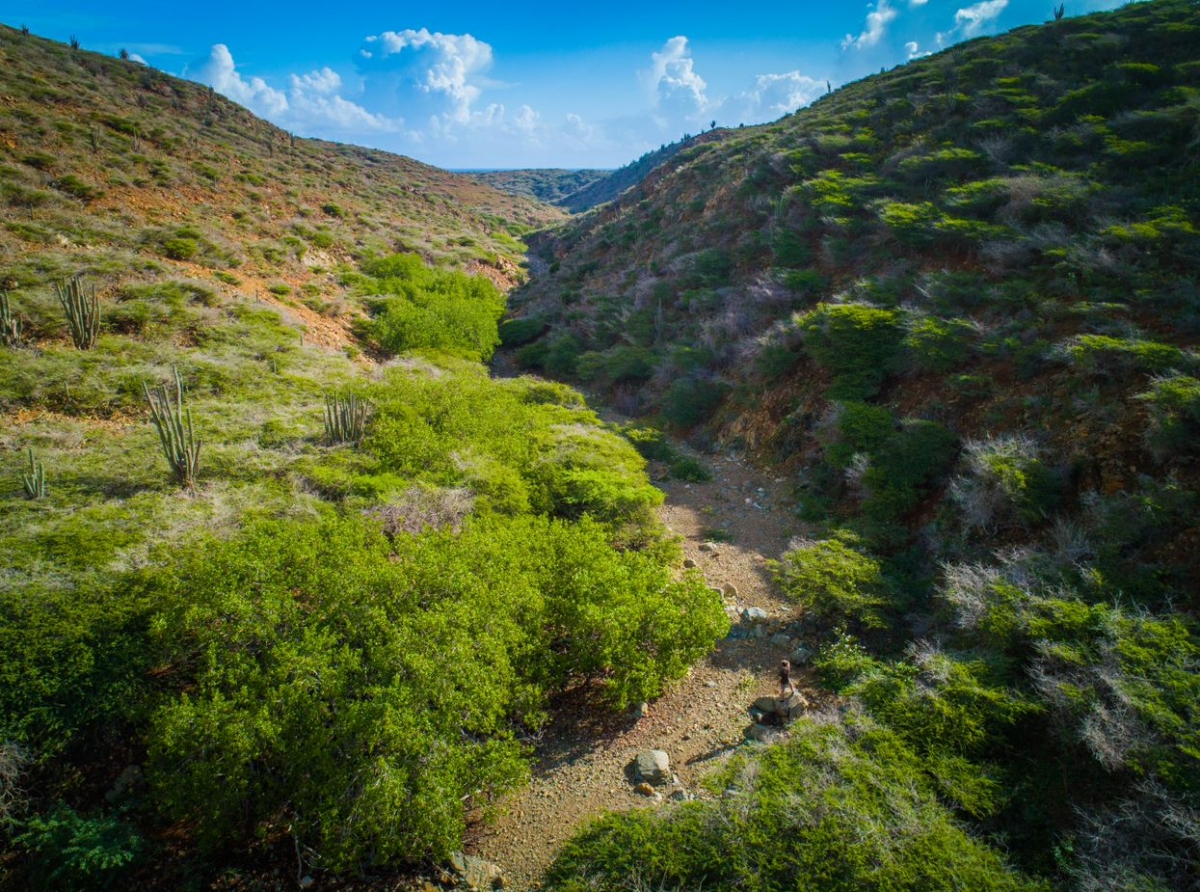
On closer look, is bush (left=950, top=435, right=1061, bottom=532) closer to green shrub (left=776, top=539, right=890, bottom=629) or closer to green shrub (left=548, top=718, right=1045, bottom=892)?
green shrub (left=776, top=539, right=890, bottom=629)

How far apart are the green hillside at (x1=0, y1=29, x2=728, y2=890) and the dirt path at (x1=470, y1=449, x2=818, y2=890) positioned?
40cm

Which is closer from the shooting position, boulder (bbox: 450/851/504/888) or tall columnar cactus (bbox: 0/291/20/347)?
boulder (bbox: 450/851/504/888)

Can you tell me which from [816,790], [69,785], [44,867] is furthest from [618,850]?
[69,785]

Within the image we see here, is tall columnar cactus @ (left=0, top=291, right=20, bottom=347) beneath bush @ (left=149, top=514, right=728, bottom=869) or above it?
above

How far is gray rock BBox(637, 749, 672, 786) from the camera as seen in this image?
5711 mm

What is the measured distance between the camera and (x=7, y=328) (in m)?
11.2

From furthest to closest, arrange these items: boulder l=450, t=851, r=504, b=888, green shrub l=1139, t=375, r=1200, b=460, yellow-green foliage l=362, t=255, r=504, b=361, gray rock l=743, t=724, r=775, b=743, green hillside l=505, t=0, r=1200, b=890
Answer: yellow-green foliage l=362, t=255, r=504, b=361
green shrub l=1139, t=375, r=1200, b=460
gray rock l=743, t=724, r=775, b=743
boulder l=450, t=851, r=504, b=888
green hillside l=505, t=0, r=1200, b=890

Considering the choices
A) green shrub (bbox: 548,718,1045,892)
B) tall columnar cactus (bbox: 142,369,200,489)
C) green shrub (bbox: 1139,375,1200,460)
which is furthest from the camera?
tall columnar cactus (bbox: 142,369,200,489)

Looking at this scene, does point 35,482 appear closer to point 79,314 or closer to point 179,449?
point 179,449

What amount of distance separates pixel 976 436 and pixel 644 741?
7557 mm

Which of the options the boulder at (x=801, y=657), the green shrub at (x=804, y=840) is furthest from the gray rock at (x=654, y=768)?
the boulder at (x=801, y=657)

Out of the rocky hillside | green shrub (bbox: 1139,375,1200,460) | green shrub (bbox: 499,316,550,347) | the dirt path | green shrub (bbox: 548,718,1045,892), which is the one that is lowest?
the dirt path

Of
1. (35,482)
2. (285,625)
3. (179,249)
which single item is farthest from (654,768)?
(179,249)

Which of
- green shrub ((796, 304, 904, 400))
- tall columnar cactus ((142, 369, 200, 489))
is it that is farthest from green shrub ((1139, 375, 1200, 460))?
tall columnar cactus ((142, 369, 200, 489))
